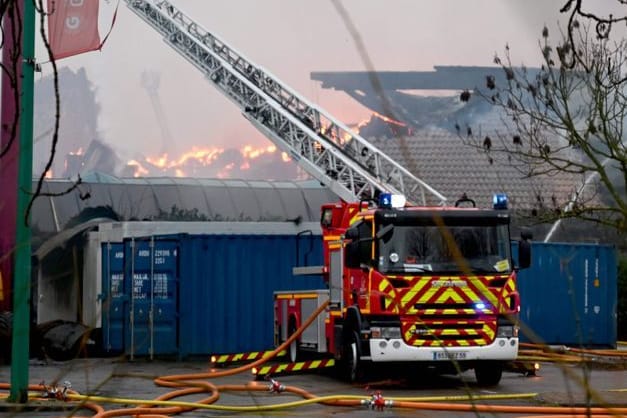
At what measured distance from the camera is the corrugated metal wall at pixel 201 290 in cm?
2092

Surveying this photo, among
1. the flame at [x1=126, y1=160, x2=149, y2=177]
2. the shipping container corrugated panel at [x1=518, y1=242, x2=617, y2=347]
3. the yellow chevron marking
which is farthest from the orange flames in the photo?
the yellow chevron marking

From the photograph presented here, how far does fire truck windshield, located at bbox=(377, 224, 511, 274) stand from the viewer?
14281 mm

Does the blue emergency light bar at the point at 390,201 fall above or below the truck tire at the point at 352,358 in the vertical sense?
above

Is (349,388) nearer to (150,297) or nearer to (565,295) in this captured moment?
(150,297)

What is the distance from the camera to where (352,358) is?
14.9 meters

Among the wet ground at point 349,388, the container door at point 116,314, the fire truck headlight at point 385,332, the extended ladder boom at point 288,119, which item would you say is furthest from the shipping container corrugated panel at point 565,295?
the fire truck headlight at point 385,332

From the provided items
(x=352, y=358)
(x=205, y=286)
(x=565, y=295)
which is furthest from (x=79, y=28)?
(x=565, y=295)

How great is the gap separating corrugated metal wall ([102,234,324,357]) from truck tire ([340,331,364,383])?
5.40 metres

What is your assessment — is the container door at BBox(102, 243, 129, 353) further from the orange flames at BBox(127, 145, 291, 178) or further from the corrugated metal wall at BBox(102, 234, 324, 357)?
the orange flames at BBox(127, 145, 291, 178)

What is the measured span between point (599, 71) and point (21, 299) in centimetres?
1318

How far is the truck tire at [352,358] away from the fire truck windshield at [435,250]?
1.10m

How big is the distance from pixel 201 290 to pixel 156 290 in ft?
2.70

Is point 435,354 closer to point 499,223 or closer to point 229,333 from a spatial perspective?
point 499,223

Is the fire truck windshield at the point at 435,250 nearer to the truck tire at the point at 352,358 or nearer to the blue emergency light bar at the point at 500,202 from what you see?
the blue emergency light bar at the point at 500,202
